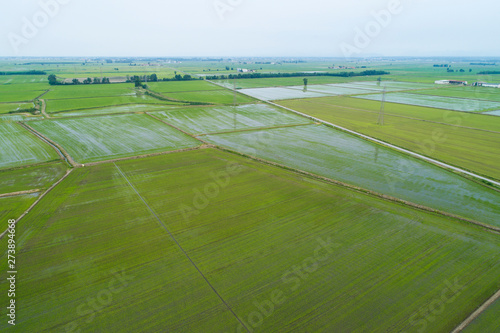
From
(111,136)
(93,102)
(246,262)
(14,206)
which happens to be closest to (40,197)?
(14,206)

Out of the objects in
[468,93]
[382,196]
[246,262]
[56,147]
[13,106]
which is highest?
[468,93]

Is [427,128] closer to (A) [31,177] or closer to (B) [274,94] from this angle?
(B) [274,94]

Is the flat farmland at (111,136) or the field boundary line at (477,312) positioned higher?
the flat farmland at (111,136)
